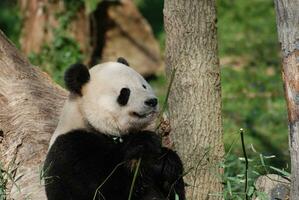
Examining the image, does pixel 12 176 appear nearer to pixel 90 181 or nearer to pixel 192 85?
pixel 90 181

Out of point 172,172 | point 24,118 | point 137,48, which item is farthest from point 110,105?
point 137,48

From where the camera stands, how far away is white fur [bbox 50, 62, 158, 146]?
13.8 feet

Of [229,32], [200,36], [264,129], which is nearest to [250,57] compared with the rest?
[229,32]

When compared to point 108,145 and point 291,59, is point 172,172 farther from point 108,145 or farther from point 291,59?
point 291,59

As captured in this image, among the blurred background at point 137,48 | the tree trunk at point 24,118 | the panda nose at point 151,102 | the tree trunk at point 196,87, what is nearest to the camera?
the panda nose at point 151,102

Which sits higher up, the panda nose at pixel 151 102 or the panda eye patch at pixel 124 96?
the panda eye patch at pixel 124 96

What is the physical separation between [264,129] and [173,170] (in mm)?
4086

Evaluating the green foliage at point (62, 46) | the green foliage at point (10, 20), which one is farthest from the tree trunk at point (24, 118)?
the green foliage at point (10, 20)

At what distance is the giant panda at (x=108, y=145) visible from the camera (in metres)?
4.19

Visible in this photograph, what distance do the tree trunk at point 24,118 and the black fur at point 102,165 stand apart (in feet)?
1.61

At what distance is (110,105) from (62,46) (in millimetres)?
5466

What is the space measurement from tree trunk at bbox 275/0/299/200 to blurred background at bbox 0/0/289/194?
4.43m

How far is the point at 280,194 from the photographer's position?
4273 millimetres

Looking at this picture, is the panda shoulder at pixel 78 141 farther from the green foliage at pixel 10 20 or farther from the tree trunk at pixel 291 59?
the green foliage at pixel 10 20
